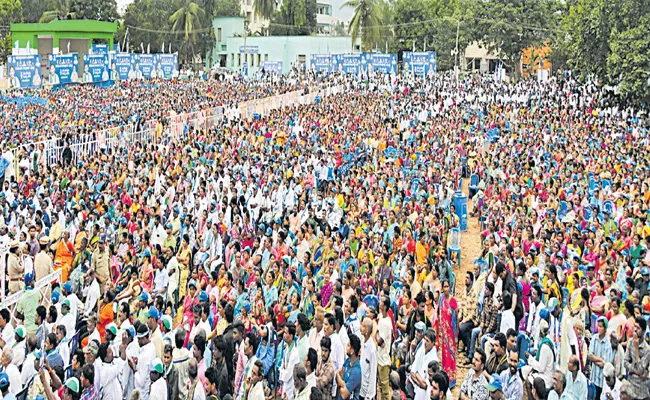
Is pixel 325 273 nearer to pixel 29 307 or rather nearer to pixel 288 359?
pixel 288 359

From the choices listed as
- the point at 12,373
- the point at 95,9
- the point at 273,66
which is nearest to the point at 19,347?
the point at 12,373

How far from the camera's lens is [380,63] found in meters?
42.4

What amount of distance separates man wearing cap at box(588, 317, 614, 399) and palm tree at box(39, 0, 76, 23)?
193ft

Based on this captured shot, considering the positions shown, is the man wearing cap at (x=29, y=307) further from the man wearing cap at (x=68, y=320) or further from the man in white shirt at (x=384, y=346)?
the man in white shirt at (x=384, y=346)

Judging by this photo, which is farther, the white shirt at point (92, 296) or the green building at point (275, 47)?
the green building at point (275, 47)

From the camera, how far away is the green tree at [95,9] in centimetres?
6325

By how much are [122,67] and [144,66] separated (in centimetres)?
191

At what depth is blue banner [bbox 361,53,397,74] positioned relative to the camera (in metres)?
42.3

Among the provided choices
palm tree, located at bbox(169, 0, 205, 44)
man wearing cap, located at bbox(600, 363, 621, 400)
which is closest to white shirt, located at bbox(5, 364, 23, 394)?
man wearing cap, located at bbox(600, 363, 621, 400)

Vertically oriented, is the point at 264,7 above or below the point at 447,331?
above

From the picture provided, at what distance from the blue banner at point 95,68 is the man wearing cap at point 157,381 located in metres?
31.7

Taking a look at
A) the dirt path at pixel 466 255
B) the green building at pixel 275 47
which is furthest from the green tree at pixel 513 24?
the dirt path at pixel 466 255

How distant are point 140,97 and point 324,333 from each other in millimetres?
27680

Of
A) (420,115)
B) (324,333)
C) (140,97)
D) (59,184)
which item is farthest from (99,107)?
(324,333)
